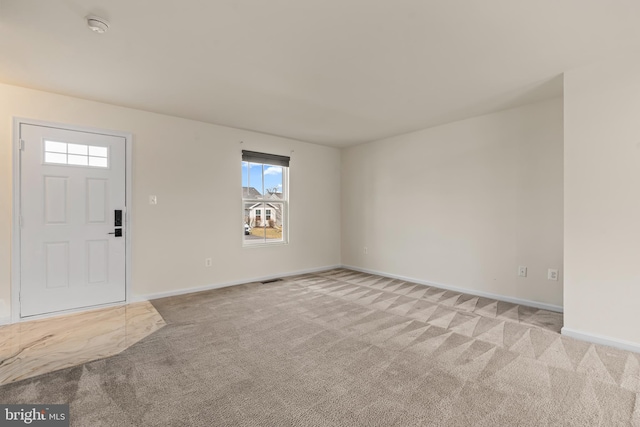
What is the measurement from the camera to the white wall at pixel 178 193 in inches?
127

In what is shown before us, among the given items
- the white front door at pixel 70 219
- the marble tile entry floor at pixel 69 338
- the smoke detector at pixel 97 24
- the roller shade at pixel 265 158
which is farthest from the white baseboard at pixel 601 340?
the white front door at pixel 70 219

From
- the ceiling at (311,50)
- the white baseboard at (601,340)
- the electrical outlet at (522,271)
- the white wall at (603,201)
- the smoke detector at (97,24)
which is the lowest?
the white baseboard at (601,340)

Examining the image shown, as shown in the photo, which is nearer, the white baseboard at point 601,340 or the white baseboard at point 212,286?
the white baseboard at point 601,340

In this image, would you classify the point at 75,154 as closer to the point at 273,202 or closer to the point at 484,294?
the point at 273,202

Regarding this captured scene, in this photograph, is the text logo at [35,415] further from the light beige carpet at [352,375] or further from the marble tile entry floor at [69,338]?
the marble tile entry floor at [69,338]

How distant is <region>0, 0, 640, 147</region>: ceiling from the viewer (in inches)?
→ 77.4

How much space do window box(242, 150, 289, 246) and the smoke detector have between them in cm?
275

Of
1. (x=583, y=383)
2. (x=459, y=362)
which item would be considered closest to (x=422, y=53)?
(x=459, y=362)

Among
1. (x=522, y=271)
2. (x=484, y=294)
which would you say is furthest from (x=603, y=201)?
(x=484, y=294)

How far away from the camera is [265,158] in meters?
5.07

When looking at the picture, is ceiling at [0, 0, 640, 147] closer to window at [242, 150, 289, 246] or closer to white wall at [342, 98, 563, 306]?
white wall at [342, 98, 563, 306]

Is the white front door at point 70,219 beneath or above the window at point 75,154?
beneath

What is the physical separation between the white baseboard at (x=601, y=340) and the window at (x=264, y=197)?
405 cm

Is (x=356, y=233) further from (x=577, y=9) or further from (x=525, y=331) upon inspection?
(x=577, y=9)
